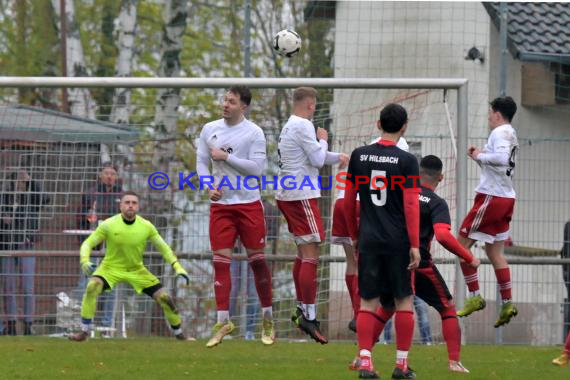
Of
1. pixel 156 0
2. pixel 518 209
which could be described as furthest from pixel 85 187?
pixel 156 0

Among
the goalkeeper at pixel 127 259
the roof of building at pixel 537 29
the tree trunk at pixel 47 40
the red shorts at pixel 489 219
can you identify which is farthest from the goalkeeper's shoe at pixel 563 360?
the tree trunk at pixel 47 40

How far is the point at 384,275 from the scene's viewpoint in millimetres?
10383

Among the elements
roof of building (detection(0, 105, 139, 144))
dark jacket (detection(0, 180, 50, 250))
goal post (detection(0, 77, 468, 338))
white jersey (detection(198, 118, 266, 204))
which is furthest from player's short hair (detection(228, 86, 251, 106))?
dark jacket (detection(0, 180, 50, 250))

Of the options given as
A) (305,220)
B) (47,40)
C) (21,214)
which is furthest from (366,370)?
(47,40)

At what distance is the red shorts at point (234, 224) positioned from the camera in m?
12.5

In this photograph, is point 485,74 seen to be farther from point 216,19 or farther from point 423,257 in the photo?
point 216,19

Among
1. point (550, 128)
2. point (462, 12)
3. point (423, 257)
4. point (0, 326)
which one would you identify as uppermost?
point (462, 12)

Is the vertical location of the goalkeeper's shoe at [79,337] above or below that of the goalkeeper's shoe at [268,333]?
below

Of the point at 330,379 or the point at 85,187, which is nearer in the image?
the point at 330,379

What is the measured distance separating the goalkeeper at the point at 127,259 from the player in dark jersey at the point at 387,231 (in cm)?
457

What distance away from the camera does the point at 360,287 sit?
10438 mm

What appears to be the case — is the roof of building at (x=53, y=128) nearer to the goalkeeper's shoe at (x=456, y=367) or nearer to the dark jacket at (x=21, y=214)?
the dark jacket at (x=21, y=214)

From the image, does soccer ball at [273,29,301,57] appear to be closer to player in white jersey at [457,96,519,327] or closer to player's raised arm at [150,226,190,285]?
player in white jersey at [457,96,519,327]

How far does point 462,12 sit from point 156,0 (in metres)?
15.9
